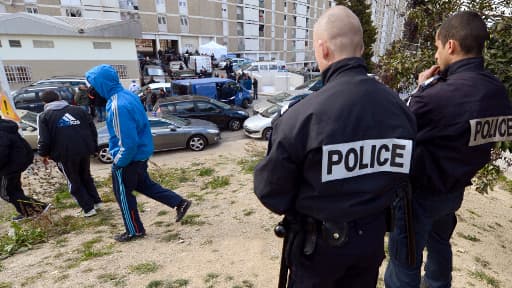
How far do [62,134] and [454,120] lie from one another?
451 cm

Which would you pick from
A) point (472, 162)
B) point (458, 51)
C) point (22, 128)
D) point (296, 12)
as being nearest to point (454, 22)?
point (458, 51)

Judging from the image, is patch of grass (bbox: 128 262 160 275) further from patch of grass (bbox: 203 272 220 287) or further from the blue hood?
the blue hood

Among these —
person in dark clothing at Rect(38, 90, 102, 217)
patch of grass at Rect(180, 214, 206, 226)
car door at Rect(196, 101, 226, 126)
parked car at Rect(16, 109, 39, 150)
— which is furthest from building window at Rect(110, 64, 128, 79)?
patch of grass at Rect(180, 214, 206, 226)

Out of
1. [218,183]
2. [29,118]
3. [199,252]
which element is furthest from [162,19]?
[199,252]

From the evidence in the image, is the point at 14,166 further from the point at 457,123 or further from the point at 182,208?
→ the point at 457,123

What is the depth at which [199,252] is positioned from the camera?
3342 mm

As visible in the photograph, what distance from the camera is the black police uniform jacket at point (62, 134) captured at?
4.13 metres

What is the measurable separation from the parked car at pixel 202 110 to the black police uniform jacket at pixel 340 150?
11.1 m

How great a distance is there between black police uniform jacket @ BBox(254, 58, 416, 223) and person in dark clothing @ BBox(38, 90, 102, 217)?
12.0 ft

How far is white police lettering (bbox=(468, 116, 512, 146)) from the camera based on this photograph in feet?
5.99

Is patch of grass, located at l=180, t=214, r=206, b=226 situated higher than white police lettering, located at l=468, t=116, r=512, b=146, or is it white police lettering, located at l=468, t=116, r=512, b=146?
white police lettering, located at l=468, t=116, r=512, b=146

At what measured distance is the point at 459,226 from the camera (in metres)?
4.30

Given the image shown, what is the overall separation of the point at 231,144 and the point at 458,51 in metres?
9.89

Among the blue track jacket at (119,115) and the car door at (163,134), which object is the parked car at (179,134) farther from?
the blue track jacket at (119,115)
